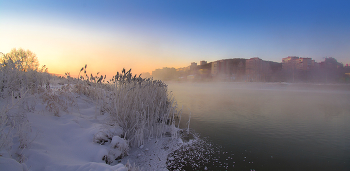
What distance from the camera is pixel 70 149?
238cm

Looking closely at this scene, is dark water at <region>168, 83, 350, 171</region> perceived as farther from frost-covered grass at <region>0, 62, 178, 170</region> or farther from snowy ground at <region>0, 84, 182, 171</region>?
frost-covered grass at <region>0, 62, 178, 170</region>

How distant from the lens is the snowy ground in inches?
71.4

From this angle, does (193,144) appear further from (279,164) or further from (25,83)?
(25,83)

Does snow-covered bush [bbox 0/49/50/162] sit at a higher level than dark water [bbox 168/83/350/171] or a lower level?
higher

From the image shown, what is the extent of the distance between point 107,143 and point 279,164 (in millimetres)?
3457

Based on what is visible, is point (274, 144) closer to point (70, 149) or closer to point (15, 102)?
point (70, 149)

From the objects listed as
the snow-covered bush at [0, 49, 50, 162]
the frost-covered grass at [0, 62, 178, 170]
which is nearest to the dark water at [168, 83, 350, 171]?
the frost-covered grass at [0, 62, 178, 170]

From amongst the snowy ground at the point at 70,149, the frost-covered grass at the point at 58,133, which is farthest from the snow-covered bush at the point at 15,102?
the snowy ground at the point at 70,149

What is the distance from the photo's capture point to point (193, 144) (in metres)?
3.66

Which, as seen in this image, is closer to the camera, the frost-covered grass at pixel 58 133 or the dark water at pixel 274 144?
the frost-covered grass at pixel 58 133

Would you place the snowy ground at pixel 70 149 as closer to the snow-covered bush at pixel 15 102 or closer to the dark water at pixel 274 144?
the snow-covered bush at pixel 15 102

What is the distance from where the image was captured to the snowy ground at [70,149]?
5.95 ft

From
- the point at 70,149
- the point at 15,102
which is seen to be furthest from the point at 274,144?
the point at 15,102

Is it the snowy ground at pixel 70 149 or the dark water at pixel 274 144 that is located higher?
the snowy ground at pixel 70 149
